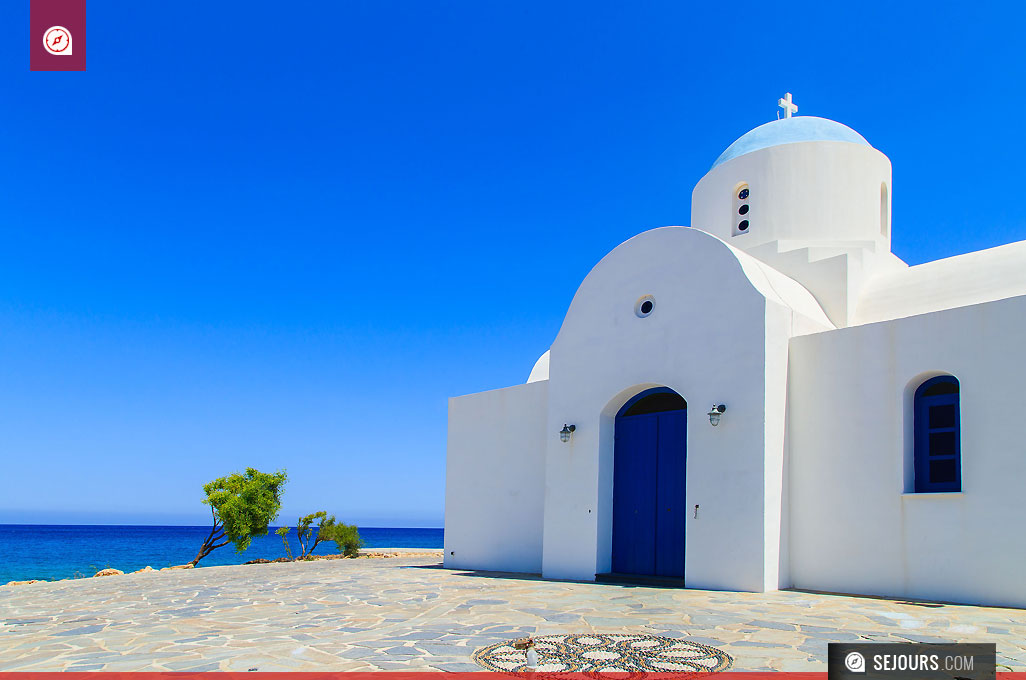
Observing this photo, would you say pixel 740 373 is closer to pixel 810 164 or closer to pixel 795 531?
pixel 795 531

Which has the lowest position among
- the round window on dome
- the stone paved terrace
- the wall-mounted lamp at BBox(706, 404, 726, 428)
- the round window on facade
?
the stone paved terrace

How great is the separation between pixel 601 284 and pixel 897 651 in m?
10.3

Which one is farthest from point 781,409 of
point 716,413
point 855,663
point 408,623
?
point 855,663

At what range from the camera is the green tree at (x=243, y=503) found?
2450cm

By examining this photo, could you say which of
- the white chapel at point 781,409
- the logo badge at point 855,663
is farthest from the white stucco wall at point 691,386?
the logo badge at point 855,663

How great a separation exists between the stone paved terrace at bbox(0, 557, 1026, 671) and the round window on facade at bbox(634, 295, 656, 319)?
4.39 metres

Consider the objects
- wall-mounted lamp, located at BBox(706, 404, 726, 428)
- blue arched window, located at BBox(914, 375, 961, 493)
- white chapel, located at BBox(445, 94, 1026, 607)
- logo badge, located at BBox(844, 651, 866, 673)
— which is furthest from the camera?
wall-mounted lamp, located at BBox(706, 404, 726, 428)

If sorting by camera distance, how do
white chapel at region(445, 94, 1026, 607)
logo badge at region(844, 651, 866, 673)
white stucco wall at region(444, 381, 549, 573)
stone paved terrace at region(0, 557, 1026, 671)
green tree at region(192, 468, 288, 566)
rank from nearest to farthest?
1. logo badge at region(844, 651, 866, 673)
2. stone paved terrace at region(0, 557, 1026, 671)
3. white chapel at region(445, 94, 1026, 607)
4. white stucco wall at region(444, 381, 549, 573)
5. green tree at region(192, 468, 288, 566)

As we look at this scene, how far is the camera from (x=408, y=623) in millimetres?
8133

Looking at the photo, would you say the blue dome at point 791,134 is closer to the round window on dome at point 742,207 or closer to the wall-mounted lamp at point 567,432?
the round window on dome at point 742,207

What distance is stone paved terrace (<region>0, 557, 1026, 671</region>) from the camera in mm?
6332

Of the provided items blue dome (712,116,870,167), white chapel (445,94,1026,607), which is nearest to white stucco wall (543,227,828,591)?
white chapel (445,94,1026,607)

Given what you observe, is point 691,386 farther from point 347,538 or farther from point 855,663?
point 347,538

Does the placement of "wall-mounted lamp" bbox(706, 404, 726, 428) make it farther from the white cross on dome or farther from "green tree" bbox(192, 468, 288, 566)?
"green tree" bbox(192, 468, 288, 566)
